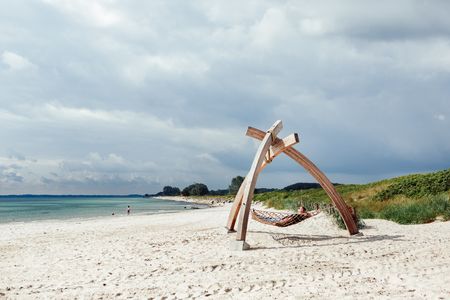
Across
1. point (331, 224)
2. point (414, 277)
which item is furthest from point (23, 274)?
point (331, 224)

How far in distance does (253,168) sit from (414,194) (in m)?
20.1

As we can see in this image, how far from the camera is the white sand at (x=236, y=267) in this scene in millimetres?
6805

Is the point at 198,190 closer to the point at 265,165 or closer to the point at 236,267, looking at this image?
the point at 265,165

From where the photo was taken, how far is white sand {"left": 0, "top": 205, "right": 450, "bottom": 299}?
22.3 ft

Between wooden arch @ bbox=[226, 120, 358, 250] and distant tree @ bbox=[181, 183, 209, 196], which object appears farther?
distant tree @ bbox=[181, 183, 209, 196]

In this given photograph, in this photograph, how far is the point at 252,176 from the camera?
1126 centimetres

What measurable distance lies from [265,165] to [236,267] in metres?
5.04

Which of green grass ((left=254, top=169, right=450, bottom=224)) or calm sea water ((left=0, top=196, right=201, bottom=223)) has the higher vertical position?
green grass ((left=254, top=169, right=450, bottom=224))

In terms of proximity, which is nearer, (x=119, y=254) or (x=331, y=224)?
(x=119, y=254)

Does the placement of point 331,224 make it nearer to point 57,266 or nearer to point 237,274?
point 237,274

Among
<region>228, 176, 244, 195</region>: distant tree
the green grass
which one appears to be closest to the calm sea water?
the green grass

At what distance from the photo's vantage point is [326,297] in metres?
6.25

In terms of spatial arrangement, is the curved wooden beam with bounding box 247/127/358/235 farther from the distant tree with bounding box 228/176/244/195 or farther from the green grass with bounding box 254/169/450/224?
the distant tree with bounding box 228/176/244/195

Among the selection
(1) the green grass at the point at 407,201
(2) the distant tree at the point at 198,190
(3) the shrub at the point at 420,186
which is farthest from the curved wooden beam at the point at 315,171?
(2) the distant tree at the point at 198,190
